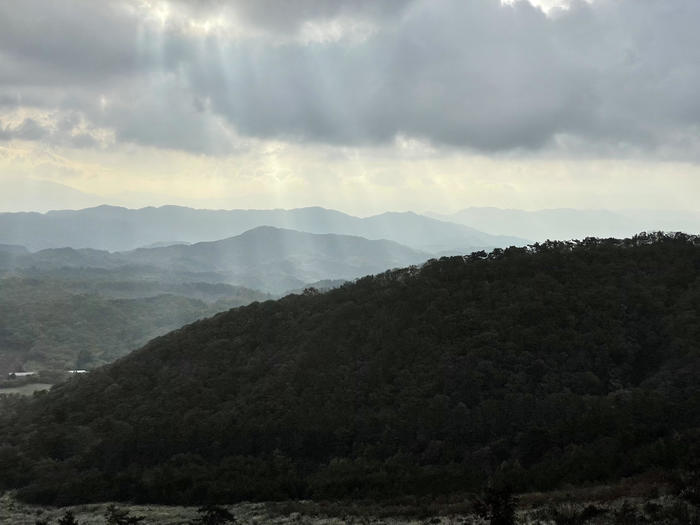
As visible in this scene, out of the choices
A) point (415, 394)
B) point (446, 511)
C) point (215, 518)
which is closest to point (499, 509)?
point (446, 511)

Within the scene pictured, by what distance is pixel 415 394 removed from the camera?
5225 centimetres

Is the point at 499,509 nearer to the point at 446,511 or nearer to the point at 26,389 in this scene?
the point at 446,511

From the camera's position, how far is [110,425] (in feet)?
199

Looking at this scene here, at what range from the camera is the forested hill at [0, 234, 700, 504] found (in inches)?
1606

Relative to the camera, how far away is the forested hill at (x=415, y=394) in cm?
4078

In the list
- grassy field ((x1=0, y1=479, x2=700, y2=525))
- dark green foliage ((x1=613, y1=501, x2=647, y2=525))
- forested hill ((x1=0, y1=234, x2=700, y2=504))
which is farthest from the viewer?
forested hill ((x1=0, y1=234, x2=700, y2=504))

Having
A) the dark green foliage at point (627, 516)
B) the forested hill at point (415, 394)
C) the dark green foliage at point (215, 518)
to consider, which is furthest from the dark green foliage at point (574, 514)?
the dark green foliage at point (215, 518)

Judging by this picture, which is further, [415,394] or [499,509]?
[415,394]

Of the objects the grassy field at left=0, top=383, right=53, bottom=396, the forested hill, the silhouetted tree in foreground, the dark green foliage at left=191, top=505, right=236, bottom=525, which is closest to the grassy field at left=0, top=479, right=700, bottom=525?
the silhouetted tree in foreground

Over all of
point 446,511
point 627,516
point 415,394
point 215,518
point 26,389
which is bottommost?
point 26,389

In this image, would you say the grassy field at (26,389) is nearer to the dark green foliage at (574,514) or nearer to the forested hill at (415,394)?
the forested hill at (415,394)

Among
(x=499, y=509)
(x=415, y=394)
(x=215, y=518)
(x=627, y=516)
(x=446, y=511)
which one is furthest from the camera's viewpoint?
(x=415, y=394)

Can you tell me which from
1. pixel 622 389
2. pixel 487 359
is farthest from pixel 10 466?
pixel 622 389

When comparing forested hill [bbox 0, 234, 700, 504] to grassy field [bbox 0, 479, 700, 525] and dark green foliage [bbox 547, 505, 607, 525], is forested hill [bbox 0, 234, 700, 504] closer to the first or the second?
grassy field [bbox 0, 479, 700, 525]
